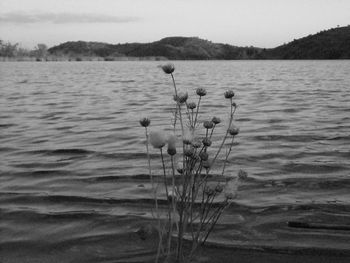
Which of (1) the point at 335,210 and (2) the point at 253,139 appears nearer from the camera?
(1) the point at 335,210

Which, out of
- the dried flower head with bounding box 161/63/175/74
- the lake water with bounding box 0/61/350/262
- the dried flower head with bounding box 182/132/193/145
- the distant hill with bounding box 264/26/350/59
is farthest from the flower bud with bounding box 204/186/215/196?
the distant hill with bounding box 264/26/350/59

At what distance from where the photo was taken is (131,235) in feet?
14.2

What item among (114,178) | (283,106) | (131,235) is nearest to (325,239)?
(131,235)

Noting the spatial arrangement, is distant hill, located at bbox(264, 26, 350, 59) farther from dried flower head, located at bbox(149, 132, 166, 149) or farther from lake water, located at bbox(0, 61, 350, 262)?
dried flower head, located at bbox(149, 132, 166, 149)

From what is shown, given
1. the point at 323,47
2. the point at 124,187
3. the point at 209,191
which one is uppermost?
the point at 209,191

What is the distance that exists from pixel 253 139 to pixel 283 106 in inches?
281

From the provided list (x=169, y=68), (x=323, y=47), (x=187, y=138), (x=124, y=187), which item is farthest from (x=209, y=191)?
(x=323, y=47)

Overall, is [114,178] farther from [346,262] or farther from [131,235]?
[346,262]

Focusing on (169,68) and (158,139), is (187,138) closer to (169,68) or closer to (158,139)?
(158,139)

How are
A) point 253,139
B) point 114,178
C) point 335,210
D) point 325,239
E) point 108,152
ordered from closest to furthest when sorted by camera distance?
1. point 325,239
2. point 335,210
3. point 114,178
4. point 108,152
5. point 253,139

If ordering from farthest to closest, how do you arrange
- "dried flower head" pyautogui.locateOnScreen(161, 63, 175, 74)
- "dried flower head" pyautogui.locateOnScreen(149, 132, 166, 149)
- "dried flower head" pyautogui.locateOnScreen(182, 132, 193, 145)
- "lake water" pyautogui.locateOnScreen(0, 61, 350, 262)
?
"lake water" pyautogui.locateOnScreen(0, 61, 350, 262), "dried flower head" pyautogui.locateOnScreen(161, 63, 175, 74), "dried flower head" pyautogui.locateOnScreen(182, 132, 193, 145), "dried flower head" pyautogui.locateOnScreen(149, 132, 166, 149)

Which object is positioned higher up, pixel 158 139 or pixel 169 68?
pixel 169 68

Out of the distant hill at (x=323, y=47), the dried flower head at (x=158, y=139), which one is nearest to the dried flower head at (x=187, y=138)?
the dried flower head at (x=158, y=139)

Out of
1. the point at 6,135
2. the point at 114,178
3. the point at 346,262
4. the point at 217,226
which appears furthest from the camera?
the point at 6,135
